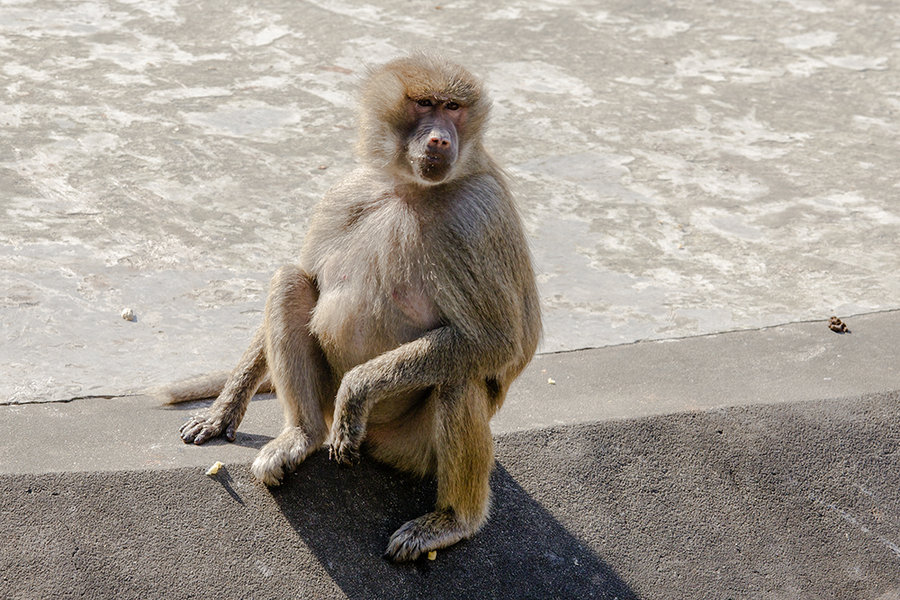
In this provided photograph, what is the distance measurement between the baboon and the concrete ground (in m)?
0.27

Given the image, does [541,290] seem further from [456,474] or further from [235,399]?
[456,474]

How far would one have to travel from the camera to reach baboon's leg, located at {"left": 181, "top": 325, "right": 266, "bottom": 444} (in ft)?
14.5

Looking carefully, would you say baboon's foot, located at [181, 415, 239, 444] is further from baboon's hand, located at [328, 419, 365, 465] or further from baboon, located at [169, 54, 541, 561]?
baboon's hand, located at [328, 419, 365, 465]

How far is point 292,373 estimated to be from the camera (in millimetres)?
4117

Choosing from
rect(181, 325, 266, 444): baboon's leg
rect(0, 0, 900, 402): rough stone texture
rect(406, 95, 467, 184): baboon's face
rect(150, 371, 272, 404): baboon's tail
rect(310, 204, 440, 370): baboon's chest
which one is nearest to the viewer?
rect(406, 95, 467, 184): baboon's face

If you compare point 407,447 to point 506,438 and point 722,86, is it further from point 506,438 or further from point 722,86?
point 722,86

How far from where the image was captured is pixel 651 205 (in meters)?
7.96

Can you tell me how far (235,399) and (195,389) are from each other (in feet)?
1.87

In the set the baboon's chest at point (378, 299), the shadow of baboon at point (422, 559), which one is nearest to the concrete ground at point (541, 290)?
the shadow of baboon at point (422, 559)

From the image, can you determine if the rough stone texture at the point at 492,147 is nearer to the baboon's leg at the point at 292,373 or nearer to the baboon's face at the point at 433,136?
the baboon's leg at the point at 292,373

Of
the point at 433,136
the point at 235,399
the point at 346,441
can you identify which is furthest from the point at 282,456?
the point at 433,136

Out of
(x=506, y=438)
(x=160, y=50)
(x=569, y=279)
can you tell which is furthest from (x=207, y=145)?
(x=506, y=438)

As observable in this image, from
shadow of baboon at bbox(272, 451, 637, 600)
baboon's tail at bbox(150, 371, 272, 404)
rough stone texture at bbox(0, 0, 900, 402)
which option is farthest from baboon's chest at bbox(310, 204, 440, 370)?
rough stone texture at bbox(0, 0, 900, 402)

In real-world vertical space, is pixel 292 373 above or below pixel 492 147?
above
